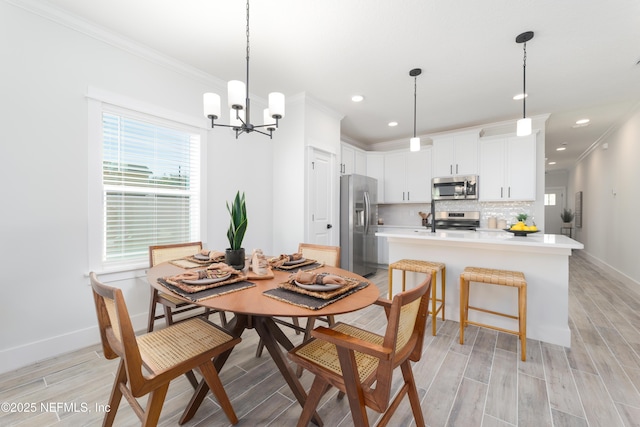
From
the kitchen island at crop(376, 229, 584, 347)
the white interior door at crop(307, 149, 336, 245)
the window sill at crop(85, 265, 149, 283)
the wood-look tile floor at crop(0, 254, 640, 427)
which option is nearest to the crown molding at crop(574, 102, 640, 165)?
the kitchen island at crop(376, 229, 584, 347)

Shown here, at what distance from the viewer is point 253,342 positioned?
2301 mm

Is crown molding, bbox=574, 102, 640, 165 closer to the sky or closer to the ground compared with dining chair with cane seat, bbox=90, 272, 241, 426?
closer to the sky

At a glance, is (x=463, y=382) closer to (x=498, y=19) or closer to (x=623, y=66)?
(x=498, y=19)

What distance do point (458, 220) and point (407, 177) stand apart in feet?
4.02

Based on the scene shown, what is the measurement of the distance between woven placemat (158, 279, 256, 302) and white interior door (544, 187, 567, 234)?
1113 cm

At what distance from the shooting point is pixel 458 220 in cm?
482

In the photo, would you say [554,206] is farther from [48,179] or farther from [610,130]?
[48,179]

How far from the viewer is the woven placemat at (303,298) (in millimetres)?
1145

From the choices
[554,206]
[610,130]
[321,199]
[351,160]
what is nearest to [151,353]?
[321,199]

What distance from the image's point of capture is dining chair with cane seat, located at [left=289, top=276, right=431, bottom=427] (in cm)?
97

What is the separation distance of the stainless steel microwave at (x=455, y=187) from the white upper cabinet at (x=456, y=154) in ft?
0.30

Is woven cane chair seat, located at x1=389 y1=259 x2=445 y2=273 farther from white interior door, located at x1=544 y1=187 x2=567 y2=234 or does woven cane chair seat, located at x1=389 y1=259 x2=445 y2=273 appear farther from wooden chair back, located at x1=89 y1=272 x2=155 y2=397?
white interior door, located at x1=544 y1=187 x2=567 y2=234

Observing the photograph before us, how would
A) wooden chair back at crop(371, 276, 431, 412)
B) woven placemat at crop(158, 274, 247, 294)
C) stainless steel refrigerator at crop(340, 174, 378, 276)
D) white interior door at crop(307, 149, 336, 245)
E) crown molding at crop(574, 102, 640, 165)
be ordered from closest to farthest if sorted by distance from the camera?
1. wooden chair back at crop(371, 276, 431, 412)
2. woven placemat at crop(158, 274, 247, 294)
3. white interior door at crop(307, 149, 336, 245)
4. crown molding at crop(574, 102, 640, 165)
5. stainless steel refrigerator at crop(340, 174, 378, 276)

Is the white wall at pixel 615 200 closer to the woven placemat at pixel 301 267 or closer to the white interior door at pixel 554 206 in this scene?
the white interior door at pixel 554 206
